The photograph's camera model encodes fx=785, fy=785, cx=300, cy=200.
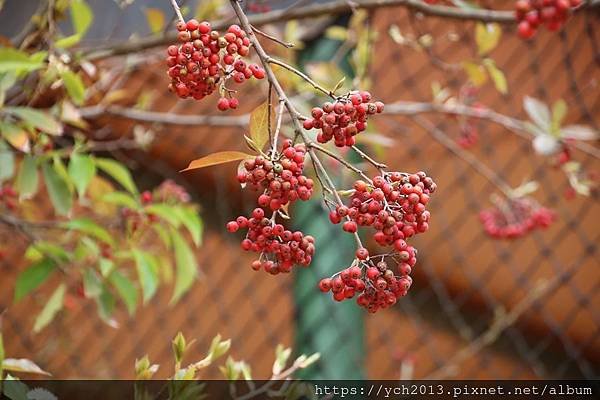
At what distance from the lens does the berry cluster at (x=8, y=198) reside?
3.57 feet

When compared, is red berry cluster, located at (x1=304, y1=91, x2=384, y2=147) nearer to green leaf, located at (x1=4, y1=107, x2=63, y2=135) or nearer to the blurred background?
green leaf, located at (x1=4, y1=107, x2=63, y2=135)

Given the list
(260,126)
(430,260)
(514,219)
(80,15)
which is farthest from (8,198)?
(430,260)

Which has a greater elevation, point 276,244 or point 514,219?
point 276,244

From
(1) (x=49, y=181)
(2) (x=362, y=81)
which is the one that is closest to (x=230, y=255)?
Result: (2) (x=362, y=81)

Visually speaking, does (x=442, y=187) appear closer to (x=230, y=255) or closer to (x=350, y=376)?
(x=230, y=255)

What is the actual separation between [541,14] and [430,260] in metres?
1.23

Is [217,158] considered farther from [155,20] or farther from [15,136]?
[155,20]

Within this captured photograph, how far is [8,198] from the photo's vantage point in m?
1.11

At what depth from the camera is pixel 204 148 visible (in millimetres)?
1820

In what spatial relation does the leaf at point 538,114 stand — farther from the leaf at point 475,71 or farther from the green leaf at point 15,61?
the green leaf at point 15,61

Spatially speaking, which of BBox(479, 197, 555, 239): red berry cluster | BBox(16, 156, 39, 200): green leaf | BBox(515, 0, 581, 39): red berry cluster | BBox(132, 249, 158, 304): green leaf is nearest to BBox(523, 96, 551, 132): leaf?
BBox(479, 197, 555, 239): red berry cluster

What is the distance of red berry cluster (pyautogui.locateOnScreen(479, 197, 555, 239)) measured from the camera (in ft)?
4.20

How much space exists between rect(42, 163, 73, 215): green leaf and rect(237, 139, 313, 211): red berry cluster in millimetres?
495

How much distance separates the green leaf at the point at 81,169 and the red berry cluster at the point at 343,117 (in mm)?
471
